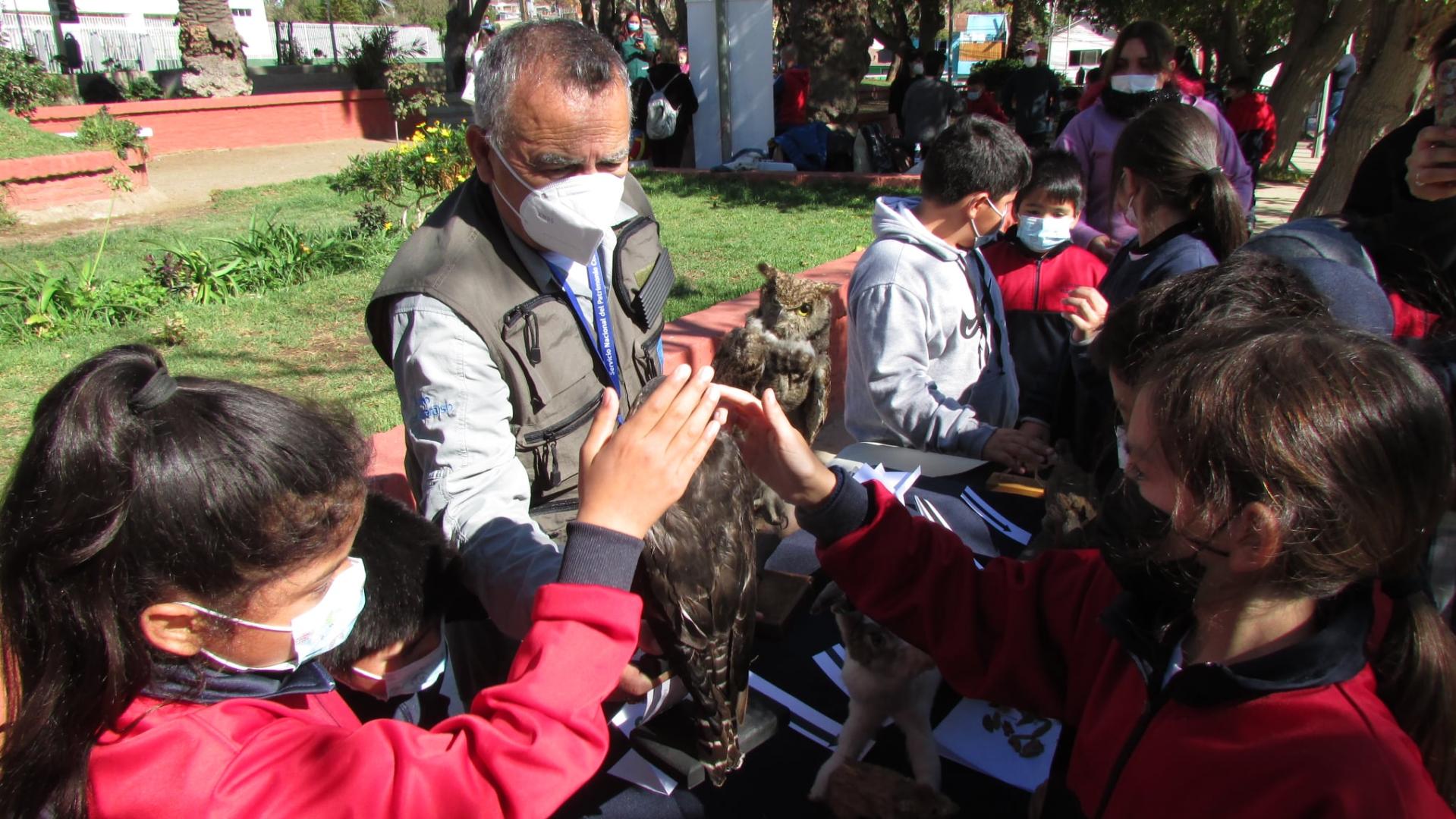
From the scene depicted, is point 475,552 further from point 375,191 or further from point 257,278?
point 375,191

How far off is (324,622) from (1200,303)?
168 cm

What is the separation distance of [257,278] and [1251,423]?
708 cm

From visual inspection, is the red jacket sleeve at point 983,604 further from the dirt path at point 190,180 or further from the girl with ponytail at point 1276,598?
the dirt path at point 190,180

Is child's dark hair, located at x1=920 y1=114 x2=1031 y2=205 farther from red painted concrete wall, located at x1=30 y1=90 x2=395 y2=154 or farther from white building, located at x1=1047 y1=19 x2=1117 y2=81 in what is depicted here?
white building, located at x1=1047 y1=19 x2=1117 y2=81

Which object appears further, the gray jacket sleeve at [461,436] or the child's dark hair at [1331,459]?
the gray jacket sleeve at [461,436]

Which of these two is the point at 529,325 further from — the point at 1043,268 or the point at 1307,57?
the point at 1307,57

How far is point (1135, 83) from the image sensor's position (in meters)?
4.43

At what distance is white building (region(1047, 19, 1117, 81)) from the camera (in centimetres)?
3416

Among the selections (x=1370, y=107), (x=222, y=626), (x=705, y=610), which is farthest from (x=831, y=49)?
(x=222, y=626)

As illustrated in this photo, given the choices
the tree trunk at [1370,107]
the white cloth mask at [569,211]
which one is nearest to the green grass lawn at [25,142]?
the white cloth mask at [569,211]

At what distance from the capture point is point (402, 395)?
74.2 inches

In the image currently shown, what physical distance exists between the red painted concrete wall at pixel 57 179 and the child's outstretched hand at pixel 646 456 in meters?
11.5

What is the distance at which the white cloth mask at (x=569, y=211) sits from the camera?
1981 millimetres

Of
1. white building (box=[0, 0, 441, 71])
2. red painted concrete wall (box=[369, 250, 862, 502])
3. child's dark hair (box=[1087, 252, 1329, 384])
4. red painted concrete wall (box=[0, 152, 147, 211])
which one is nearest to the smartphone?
child's dark hair (box=[1087, 252, 1329, 384])
